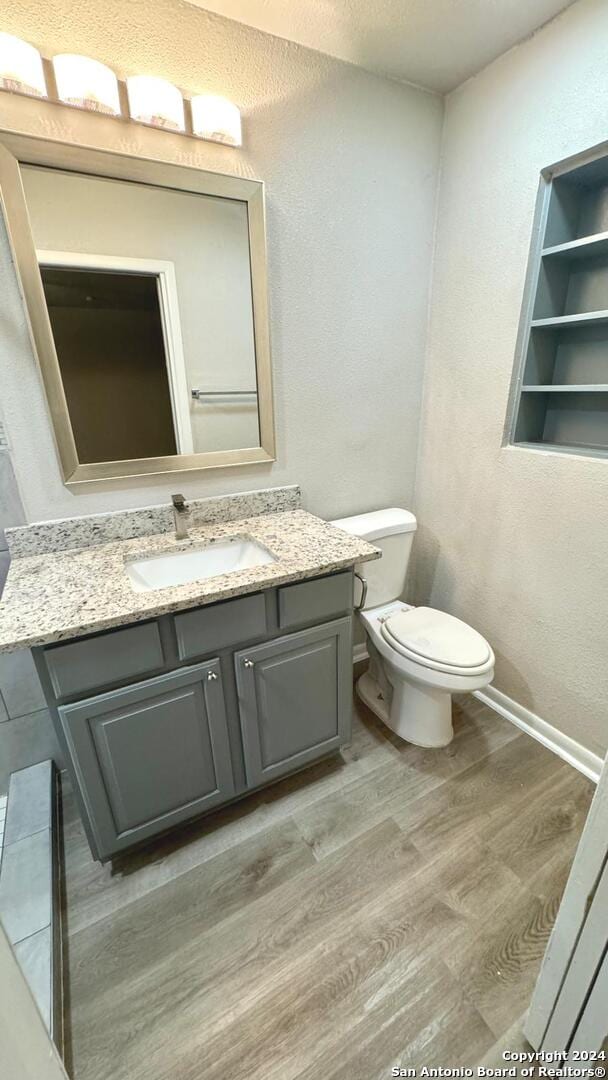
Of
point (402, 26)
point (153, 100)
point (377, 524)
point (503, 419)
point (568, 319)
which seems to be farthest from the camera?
point (377, 524)

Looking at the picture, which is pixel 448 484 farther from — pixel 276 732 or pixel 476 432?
pixel 276 732

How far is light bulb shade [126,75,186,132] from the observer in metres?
1.15

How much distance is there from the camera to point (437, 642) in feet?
5.26

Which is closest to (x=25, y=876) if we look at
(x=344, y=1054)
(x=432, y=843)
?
(x=344, y=1054)

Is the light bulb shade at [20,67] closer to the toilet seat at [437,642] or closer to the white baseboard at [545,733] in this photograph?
the toilet seat at [437,642]

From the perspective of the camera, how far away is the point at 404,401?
6.37ft

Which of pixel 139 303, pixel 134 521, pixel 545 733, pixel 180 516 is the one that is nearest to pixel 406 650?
pixel 545 733

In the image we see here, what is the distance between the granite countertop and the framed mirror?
0.25 meters

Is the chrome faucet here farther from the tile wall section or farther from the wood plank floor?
the wood plank floor

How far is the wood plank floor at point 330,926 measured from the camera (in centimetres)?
96

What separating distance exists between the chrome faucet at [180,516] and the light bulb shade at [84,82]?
1.04m

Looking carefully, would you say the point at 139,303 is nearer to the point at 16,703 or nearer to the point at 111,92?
the point at 111,92

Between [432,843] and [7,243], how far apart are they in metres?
2.12

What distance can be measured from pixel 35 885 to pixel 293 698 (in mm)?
861
